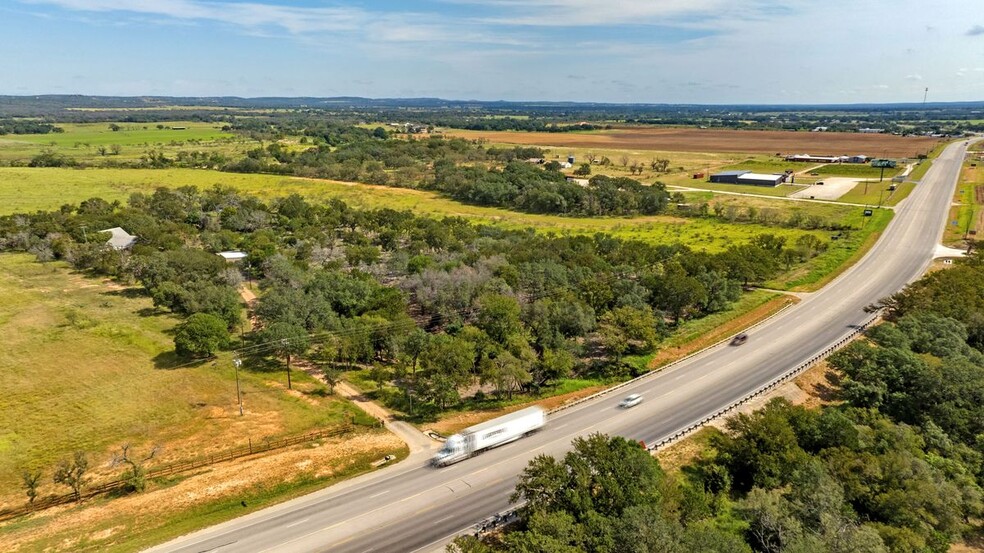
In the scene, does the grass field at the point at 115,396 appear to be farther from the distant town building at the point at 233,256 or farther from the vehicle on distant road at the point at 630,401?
the vehicle on distant road at the point at 630,401

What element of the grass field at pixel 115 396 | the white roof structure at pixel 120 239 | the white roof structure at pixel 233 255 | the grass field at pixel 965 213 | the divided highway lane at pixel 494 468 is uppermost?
the grass field at pixel 965 213

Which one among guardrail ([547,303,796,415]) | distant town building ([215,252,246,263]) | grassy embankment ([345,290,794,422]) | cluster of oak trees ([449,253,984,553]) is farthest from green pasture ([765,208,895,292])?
distant town building ([215,252,246,263])

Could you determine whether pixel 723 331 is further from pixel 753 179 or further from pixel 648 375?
pixel 753 179

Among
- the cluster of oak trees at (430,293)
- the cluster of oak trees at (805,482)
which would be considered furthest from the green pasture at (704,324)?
the cluster of oak trees at (805,482)

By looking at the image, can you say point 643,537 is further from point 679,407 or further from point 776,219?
point 776,219

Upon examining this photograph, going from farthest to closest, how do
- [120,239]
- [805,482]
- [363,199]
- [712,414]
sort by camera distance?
[363,199] < [120,239] < [712,414] < [805,482]

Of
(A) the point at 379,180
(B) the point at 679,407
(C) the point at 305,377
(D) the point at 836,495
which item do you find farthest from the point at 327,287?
(A) the point at 379,180

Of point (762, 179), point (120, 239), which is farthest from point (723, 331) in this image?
point (762, 179)
